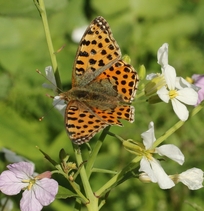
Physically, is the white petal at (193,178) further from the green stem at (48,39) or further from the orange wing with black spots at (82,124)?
the green stem at (48,39)

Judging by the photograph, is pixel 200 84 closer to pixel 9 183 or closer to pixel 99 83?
pixel 99 83

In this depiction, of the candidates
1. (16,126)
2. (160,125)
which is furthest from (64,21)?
(16,126)

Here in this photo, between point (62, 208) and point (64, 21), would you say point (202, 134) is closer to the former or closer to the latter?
point (62, 208)

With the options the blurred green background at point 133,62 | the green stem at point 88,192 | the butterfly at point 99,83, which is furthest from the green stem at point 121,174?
the blurred green background at point 133,62

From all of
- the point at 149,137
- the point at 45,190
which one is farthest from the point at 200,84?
the point at 45,190

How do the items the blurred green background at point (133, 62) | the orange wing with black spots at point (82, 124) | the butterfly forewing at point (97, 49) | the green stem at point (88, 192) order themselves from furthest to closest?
the blurred green background at point (133, 62), the butterfly forewing at point (97, 49), the green stem at point (88, 192), the orange wing with black spots at point (82, 124)
